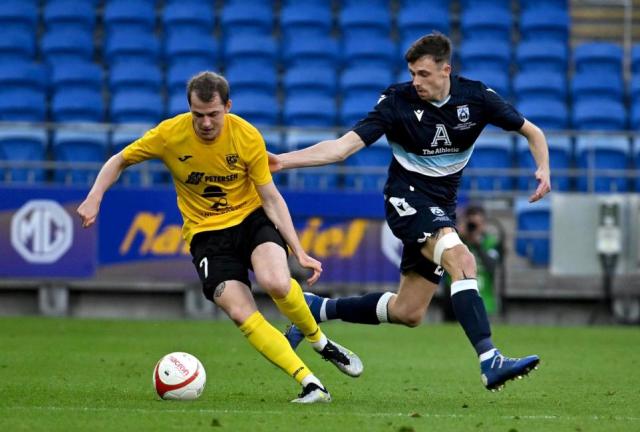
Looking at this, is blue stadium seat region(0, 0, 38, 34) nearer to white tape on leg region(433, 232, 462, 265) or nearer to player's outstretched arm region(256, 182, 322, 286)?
player's outstretched arm region(256, 182, 322, 286)

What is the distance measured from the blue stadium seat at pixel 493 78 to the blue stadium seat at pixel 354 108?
159 centimetres

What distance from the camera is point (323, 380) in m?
9.86

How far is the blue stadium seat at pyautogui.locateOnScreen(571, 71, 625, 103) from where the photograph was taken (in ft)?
68.3

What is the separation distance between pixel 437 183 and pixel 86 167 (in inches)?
366

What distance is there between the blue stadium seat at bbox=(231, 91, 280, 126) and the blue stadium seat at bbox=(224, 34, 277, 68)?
1.28 meters

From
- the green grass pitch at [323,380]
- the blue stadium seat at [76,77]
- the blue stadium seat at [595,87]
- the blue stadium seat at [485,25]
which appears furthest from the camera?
the blue stadium seat at [485,25]

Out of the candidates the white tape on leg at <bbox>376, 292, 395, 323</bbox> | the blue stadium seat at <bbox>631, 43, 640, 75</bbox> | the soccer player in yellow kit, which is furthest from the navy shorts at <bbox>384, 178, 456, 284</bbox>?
the blue stadium seat at <bbox>631, 43, 640, 75</bbox>

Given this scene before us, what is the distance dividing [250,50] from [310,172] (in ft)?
13.1

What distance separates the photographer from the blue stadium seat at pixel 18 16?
70.5 feet

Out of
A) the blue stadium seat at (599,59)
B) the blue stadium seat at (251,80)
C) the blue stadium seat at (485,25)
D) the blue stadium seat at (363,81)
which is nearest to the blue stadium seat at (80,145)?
the blue stadium seat at (251,80)

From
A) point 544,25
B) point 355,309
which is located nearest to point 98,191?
point 355,309

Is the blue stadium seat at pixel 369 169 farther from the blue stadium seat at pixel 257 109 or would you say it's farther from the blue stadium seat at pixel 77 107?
the blue stadium seat at pixel 77 107

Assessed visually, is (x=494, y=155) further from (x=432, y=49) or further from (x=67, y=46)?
(x=432, y=49)

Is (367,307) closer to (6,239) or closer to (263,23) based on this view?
(6,239)
